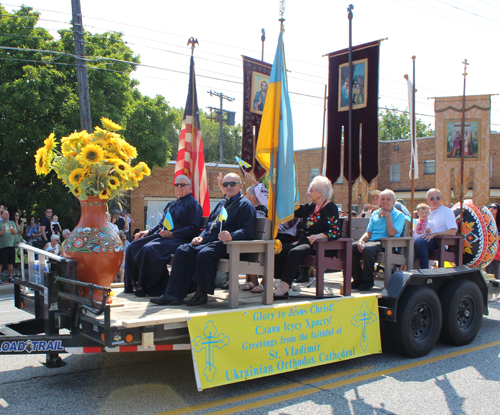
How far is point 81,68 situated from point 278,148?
30.3 ft

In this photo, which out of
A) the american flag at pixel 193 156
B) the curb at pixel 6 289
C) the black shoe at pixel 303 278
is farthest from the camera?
the curb at pixel 6 289

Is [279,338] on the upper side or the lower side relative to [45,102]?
lower

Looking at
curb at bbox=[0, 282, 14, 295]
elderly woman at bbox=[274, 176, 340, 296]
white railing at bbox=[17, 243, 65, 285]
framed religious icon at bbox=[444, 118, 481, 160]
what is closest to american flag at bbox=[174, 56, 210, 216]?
elderly woman at bbox=[274, 176, 340, 296]

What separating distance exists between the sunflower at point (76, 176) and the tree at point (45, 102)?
35.6ft

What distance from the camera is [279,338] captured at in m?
4.39

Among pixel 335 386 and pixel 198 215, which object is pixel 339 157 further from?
pixel 335 386

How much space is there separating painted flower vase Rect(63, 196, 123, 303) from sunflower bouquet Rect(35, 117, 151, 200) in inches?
5.3

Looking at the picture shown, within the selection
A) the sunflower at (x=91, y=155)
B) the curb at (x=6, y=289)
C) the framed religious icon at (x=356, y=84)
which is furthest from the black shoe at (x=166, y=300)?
the curb at (x=6, y=289)

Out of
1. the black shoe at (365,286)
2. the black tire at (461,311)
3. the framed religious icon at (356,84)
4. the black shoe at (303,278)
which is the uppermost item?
the framed religious icon at (356,84)

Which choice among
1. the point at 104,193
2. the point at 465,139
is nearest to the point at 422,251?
the point at 465,139

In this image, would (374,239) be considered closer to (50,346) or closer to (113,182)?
(113,182)

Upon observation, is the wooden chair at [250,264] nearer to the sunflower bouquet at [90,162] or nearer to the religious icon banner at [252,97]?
the sunflower bouquet at [90,162]

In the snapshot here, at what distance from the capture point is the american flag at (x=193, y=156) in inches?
295

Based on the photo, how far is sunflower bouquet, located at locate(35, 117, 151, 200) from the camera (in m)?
4.68
